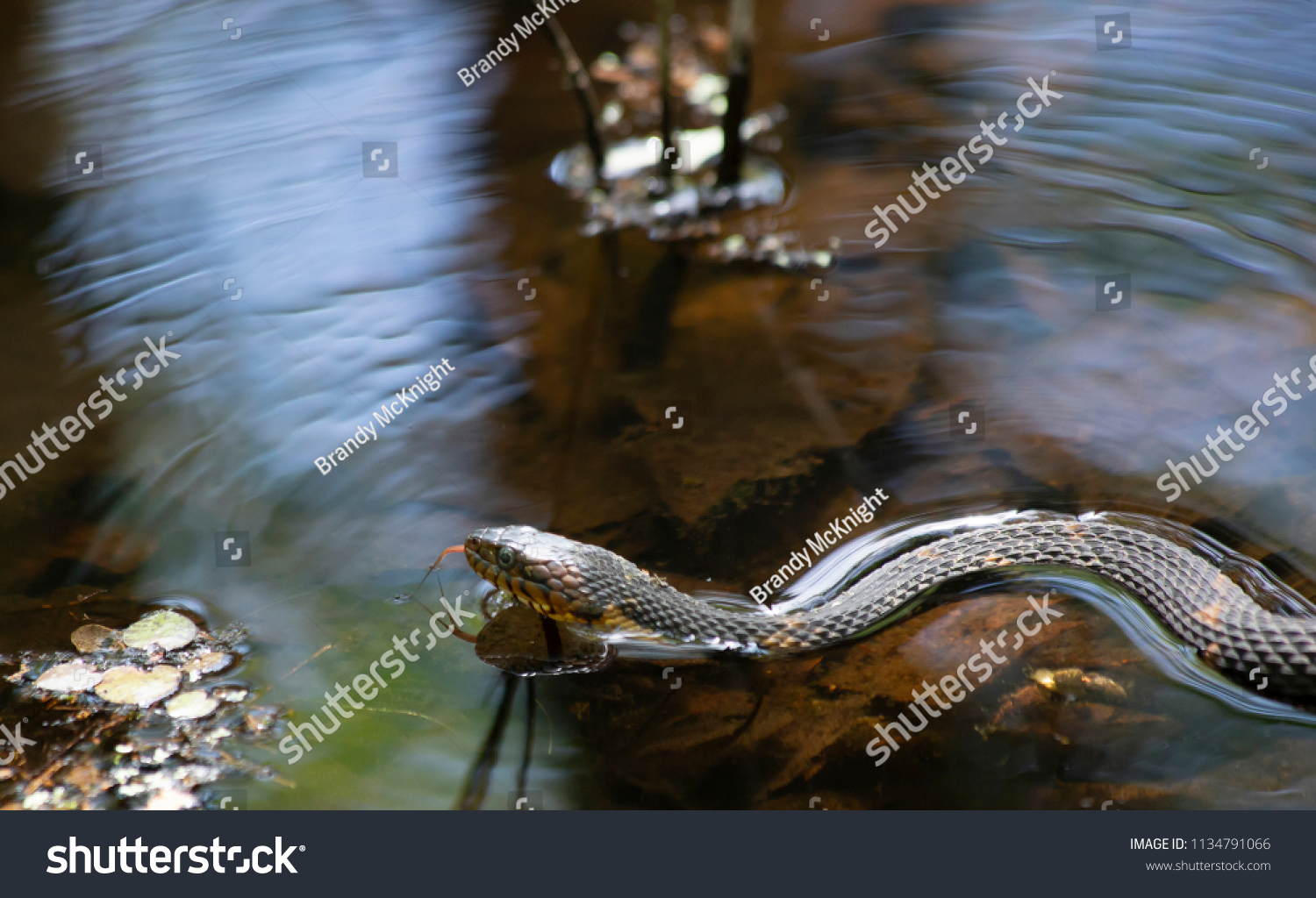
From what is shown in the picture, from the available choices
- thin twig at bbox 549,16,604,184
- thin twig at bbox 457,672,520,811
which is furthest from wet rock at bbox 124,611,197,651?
thin twig at bbox 549,16,604,184

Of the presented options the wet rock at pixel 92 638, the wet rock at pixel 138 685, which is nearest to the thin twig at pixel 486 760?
the wet rock at pixel 138 685

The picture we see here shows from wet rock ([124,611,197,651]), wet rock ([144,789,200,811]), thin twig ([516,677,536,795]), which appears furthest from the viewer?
wet rock ([124,611,197,651])

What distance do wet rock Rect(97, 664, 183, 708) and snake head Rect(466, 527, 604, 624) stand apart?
4.98 feet

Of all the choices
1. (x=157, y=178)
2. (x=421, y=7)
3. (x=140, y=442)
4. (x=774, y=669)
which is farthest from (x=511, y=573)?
(x=421, y=7)

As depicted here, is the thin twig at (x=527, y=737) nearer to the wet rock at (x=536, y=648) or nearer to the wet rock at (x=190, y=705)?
the wet rock at (x=536, y=648)

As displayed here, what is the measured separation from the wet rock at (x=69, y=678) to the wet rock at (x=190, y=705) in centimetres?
42

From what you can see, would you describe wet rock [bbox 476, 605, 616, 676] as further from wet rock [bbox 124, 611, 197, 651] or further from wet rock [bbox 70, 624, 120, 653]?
wet rock [bbox 70, 624, 120, 653]

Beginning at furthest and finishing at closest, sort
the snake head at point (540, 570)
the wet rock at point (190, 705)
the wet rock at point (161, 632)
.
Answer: the wet rock at point (161, 632) < the snake head at point (540, 570) < the wet rock at point (190, 705)

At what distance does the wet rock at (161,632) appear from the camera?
14.6ft

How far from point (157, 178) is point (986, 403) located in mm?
7461

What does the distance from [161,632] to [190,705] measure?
1.75ft

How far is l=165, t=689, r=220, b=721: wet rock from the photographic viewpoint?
13.5 ft

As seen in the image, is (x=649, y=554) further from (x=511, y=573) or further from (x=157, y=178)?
(x=157, y=178)

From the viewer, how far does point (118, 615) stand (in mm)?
4605
